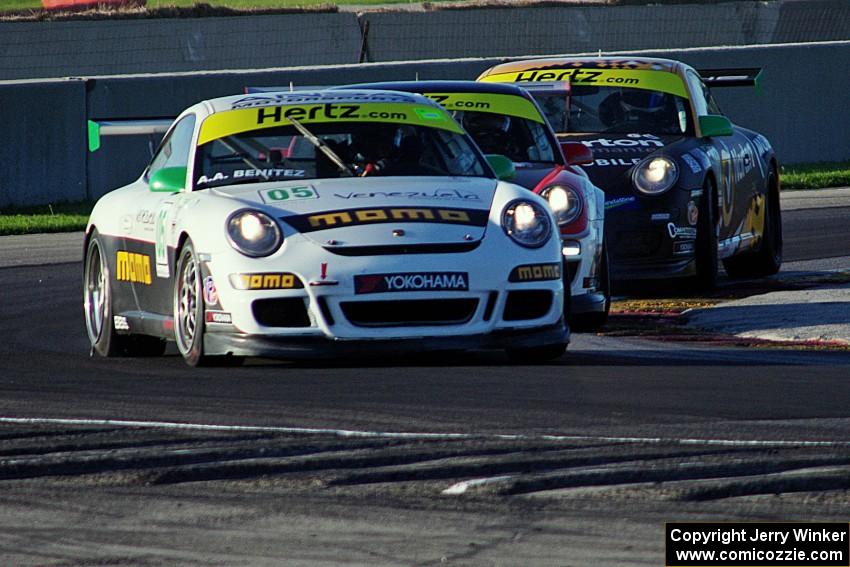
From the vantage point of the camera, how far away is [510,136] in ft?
37.2

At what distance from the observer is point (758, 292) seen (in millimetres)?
12406

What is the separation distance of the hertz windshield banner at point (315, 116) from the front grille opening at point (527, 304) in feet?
4.60

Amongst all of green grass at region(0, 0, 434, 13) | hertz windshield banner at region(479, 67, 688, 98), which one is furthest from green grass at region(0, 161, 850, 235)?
green grass at region(0, 0, 434, 13)

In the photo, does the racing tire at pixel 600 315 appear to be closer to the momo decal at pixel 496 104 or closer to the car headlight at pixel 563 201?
the car headlight at pixel 563 201

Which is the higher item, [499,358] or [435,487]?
[435,487]

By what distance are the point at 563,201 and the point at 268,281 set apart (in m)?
2.64

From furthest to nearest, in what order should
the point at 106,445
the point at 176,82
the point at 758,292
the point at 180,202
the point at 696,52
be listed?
the point at 696,52
the point at 176,82
the point at 758,292
the point at 180,202
the point at 106,445

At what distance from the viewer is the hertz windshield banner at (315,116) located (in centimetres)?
927

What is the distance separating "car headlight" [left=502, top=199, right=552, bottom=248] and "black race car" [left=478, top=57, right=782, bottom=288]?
3497 millimetres

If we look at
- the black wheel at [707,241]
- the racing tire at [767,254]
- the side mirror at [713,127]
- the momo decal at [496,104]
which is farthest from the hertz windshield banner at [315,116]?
the racing tire at [767,254]

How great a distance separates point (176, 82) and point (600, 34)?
14.1 meters

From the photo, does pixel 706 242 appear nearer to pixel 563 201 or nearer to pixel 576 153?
pixel 576 153

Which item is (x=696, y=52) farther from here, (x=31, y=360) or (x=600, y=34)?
(x=31, y=360)

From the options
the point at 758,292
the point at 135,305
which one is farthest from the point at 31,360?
the point at 758,292
